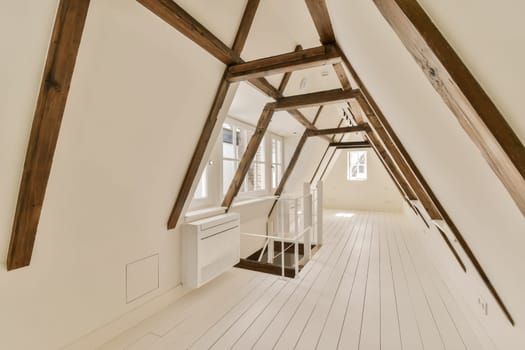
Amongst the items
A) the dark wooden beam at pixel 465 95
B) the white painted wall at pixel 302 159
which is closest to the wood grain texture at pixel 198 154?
the dark wooden beam at pixel 465 95

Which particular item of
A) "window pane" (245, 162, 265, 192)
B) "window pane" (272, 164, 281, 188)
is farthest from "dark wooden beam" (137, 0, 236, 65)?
"window pane" (272, 164, 281, 188)

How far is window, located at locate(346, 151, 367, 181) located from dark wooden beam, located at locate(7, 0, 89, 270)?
8.40 metres

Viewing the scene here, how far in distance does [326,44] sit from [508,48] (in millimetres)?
1684

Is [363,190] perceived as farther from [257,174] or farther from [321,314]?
[321,314]

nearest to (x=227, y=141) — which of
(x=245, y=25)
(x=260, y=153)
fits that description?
(x=260, y=153)

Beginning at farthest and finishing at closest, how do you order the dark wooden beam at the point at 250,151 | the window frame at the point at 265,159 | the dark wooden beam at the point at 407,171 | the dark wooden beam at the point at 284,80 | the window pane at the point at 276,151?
1. the window pane at the point at 276,151
2. the window frame at the point at 265,159
3. the dark wooden beam at the point at 250,151
4. the dark wooden beam at the point at 284,80
5. the dark wooden beam at the point at 407,171

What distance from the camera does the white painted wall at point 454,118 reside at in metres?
0.47

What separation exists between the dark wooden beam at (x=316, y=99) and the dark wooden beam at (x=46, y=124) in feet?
7.32

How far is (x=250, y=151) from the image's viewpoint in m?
3.24

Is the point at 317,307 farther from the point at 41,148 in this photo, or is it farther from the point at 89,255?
the point at 41,148

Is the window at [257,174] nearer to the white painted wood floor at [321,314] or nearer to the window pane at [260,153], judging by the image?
the window pane at [260,153]

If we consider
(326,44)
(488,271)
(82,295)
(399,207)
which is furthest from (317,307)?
(399,207)

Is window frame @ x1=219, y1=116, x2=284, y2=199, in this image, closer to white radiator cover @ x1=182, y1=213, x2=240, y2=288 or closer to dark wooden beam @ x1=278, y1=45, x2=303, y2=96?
dark wooden beam @ x1=278, y1=45, x2=303, y2=96

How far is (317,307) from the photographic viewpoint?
2.27 m
